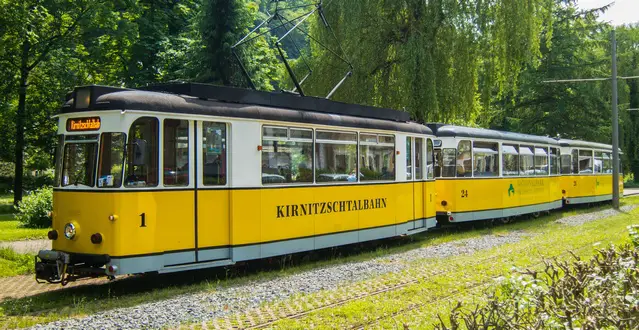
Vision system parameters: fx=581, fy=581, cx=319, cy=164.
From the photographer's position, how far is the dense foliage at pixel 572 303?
329 cm

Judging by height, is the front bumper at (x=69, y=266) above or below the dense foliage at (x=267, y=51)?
below

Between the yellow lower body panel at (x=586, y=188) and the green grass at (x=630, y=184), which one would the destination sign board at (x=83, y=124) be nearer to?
the yellow lower body panel at (x=586, y=188)

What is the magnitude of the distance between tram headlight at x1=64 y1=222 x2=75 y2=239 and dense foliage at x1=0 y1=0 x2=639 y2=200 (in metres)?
9.04

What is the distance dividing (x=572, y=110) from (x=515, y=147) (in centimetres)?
2353

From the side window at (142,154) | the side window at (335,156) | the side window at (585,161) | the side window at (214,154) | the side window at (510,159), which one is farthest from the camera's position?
the side window at (585,161)

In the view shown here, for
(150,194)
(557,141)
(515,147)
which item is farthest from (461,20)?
(150,194)

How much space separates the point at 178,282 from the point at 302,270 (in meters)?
2.20

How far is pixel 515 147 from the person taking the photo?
63.7 feet

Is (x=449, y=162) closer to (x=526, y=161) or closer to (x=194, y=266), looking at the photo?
(x=526, y=161)

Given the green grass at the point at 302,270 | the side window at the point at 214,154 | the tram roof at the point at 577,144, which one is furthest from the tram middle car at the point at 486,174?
the side window at the point at 214,154

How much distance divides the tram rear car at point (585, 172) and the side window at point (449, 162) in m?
8.56

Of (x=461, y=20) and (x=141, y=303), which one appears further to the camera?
(x=461, y=20)

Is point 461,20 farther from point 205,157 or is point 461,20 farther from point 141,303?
point 141,303

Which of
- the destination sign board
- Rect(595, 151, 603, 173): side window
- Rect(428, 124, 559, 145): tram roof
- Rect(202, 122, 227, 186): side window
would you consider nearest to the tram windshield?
the destination sign board
